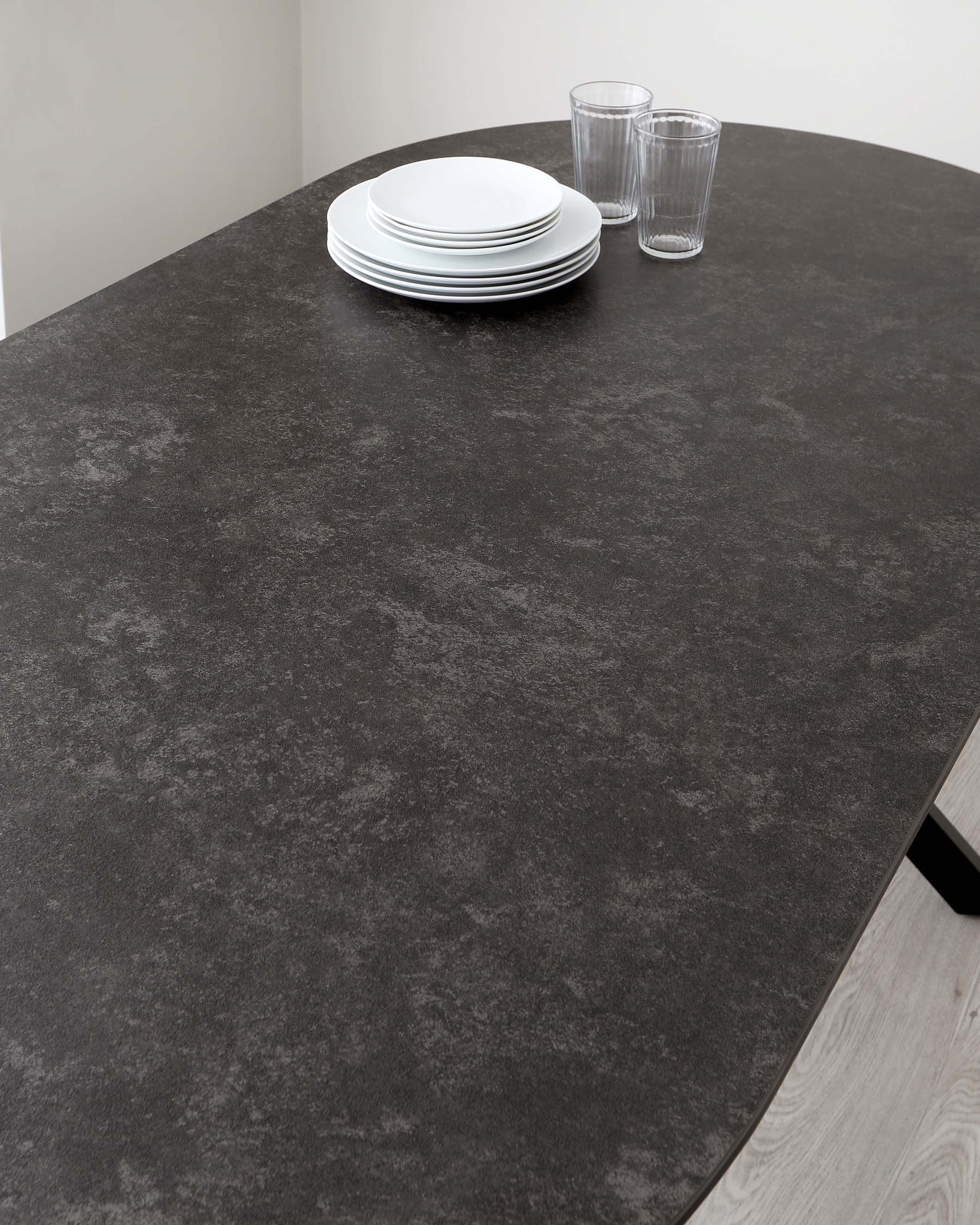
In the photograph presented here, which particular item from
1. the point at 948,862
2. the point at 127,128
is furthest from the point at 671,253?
the point at 127,128

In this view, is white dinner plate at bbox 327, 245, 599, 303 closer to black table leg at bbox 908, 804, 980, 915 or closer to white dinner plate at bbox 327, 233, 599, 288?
white dinner plate at bbox 327, 233, 599, 288

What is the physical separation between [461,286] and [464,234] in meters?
0.05

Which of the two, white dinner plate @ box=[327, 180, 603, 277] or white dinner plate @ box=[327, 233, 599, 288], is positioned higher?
white dinner plate @ box=[327, 180, 603, 277]

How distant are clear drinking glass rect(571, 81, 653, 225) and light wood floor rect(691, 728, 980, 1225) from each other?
1.06m

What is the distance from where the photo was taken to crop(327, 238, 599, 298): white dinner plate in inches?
50.0

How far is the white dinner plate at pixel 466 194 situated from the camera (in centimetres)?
133

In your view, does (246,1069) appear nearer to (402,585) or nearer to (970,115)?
(402,585)

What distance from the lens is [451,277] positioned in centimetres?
127

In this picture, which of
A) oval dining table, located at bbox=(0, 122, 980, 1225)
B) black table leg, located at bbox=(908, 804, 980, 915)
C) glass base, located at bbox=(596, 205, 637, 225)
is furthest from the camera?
black table leg, located at bbox=(908, 804, 980, 915)

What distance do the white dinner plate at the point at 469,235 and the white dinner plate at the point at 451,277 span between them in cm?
4

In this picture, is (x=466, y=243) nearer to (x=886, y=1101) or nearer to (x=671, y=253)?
(x=671, y=253)

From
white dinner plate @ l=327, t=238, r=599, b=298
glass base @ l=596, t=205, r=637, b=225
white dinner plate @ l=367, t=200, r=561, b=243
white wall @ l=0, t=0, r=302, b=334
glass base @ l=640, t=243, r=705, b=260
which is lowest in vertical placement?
white wall @ l=0, t=0, r=302, b=334

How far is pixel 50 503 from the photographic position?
0.96 metres

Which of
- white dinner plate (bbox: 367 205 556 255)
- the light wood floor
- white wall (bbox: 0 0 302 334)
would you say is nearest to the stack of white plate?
white dinner plate (bbox: 367 205 556 255)
